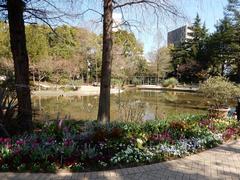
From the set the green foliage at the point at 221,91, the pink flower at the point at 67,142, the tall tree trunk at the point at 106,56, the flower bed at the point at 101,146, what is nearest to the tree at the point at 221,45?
the green foliage at the point at 221,91

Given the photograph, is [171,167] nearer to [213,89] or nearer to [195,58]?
[213,89]

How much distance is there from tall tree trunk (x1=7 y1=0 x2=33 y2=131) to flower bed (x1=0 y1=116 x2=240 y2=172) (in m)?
0.55

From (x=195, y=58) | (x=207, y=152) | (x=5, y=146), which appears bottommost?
(x=207, y=152)

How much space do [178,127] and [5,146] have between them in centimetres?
388

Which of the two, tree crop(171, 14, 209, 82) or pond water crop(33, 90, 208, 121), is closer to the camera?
pond water crop(33, 90, 208, 121)

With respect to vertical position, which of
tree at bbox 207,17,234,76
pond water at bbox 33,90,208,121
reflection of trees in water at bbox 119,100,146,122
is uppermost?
tree at bbox 207,17,234,76

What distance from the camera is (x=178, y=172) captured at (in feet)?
16.3

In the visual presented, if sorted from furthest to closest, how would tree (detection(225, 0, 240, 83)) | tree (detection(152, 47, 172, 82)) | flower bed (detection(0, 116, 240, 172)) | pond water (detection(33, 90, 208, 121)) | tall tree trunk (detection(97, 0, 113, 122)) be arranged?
tree (detection(152, 47, 172, 82)) < tree (detection(225, 0, 240, 83)) < pond water (detection(33, 90, 208, 121)) < tall tree trunk (detection(97, 0, 113, 122)) < flower bed (detection(0, 116, 240, 172))

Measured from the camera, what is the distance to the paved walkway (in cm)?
462

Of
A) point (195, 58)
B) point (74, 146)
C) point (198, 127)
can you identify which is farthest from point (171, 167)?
point (195, 58)

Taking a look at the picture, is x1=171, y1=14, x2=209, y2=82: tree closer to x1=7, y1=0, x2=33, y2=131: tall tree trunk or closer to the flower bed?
the flower bed

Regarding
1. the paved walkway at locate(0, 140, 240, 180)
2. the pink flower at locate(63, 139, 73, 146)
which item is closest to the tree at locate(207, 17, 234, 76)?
the paved walkway at locate(0, 140, 240, 180)

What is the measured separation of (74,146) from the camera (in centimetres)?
536

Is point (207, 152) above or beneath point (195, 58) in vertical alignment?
beneath
